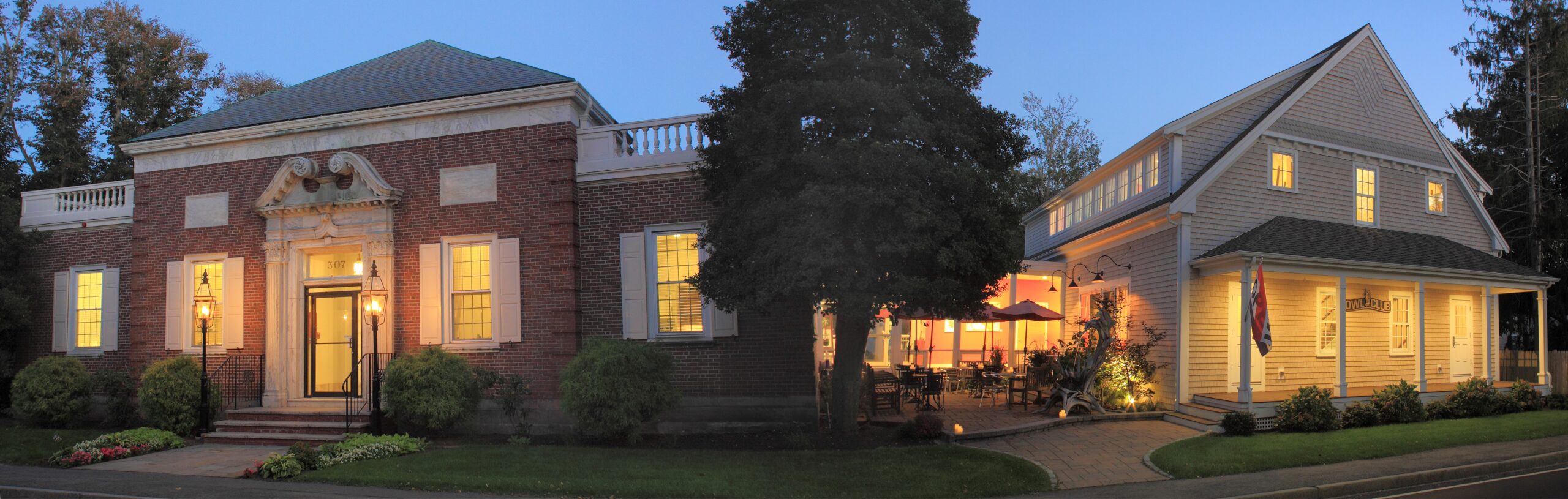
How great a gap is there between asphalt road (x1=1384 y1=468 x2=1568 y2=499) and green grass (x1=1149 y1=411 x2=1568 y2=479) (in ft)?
4.45

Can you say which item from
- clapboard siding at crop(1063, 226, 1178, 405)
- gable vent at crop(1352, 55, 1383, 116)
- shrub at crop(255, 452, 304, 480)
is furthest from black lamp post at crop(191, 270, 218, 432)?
gable vent at crop(1352, 55, 1383, 116)

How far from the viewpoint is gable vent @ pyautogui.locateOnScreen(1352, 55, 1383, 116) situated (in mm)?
17391

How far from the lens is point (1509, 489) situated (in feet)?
31.4

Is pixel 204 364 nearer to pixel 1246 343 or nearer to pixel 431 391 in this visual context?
pixel 431 391

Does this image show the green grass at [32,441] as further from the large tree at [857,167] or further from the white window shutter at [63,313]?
the large tree at [857,167]

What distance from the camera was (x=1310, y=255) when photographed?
14289mm

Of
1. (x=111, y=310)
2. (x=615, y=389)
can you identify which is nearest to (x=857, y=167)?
(x=615, y=389)

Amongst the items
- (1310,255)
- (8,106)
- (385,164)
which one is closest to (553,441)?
(385,164)

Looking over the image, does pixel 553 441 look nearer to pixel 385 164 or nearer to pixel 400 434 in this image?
pixel 400 434

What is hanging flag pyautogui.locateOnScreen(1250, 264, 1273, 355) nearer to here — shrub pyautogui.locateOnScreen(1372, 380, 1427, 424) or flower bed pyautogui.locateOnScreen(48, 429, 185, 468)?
shrub pyautogui.locateOnScreen(1372, 380, 1427, 424)

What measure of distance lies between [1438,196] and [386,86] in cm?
2225

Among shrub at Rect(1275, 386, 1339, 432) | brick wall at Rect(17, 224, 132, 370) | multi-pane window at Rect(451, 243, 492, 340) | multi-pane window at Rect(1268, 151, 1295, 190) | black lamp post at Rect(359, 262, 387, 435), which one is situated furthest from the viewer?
brick wall at Rect(17, 224, 132, 370)

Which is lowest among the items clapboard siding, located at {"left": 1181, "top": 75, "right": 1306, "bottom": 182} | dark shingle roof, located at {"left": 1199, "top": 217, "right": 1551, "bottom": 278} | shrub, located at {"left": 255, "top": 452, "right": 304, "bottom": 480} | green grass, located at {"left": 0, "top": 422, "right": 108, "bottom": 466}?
green grass, located at {"left": 0, "top": 422, "right": 108, "bottom": 466}

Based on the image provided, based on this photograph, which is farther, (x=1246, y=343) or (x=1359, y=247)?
(x=1359, y=247)
